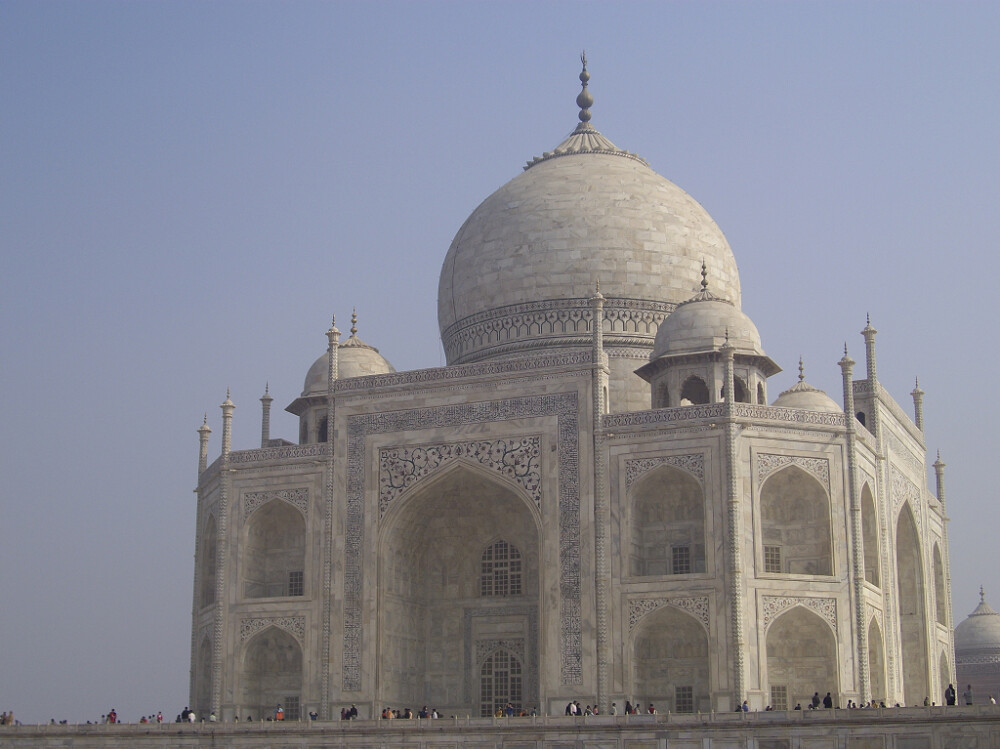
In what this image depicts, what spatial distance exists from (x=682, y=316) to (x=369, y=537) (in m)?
6.21

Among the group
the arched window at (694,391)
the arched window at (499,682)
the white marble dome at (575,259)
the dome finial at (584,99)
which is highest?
the dome finial at (584,99)

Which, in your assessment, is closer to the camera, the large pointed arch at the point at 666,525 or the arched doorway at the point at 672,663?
the arched doorway at the point at 672,663

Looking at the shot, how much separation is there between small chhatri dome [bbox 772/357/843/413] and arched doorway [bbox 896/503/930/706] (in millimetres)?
2395

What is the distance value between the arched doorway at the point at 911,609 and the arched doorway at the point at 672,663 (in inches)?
229

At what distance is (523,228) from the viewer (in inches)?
1099

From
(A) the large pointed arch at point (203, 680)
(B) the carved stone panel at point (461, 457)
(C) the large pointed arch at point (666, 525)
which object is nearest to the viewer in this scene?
(C) the large pointed arch at point (666, 525)

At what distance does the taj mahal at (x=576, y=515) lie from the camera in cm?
2184

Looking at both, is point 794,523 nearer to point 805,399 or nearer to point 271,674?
point 805,399

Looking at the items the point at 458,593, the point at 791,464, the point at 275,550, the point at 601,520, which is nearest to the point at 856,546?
the point at 791,464

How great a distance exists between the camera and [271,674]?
24.5 meters

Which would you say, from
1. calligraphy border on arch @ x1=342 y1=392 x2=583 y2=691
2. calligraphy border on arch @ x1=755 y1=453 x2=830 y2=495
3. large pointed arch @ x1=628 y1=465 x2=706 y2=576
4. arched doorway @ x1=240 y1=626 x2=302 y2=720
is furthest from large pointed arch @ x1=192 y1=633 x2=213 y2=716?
calligraphy border on arch @ x1=755 y1=453 x2=830 y2=495

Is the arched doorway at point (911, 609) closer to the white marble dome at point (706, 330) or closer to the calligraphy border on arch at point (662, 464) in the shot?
the white marble dome at point (706, 330)

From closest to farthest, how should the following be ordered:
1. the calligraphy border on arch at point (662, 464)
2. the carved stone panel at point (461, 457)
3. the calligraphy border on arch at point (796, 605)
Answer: the calligraphy border on arch at point (796, 605) → the calligraphy border on arch at point (662, 464) → the carved stone panel at point (461, 457)

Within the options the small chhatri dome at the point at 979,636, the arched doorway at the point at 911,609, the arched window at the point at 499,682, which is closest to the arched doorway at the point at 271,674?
the arched window at the point at 499,682
